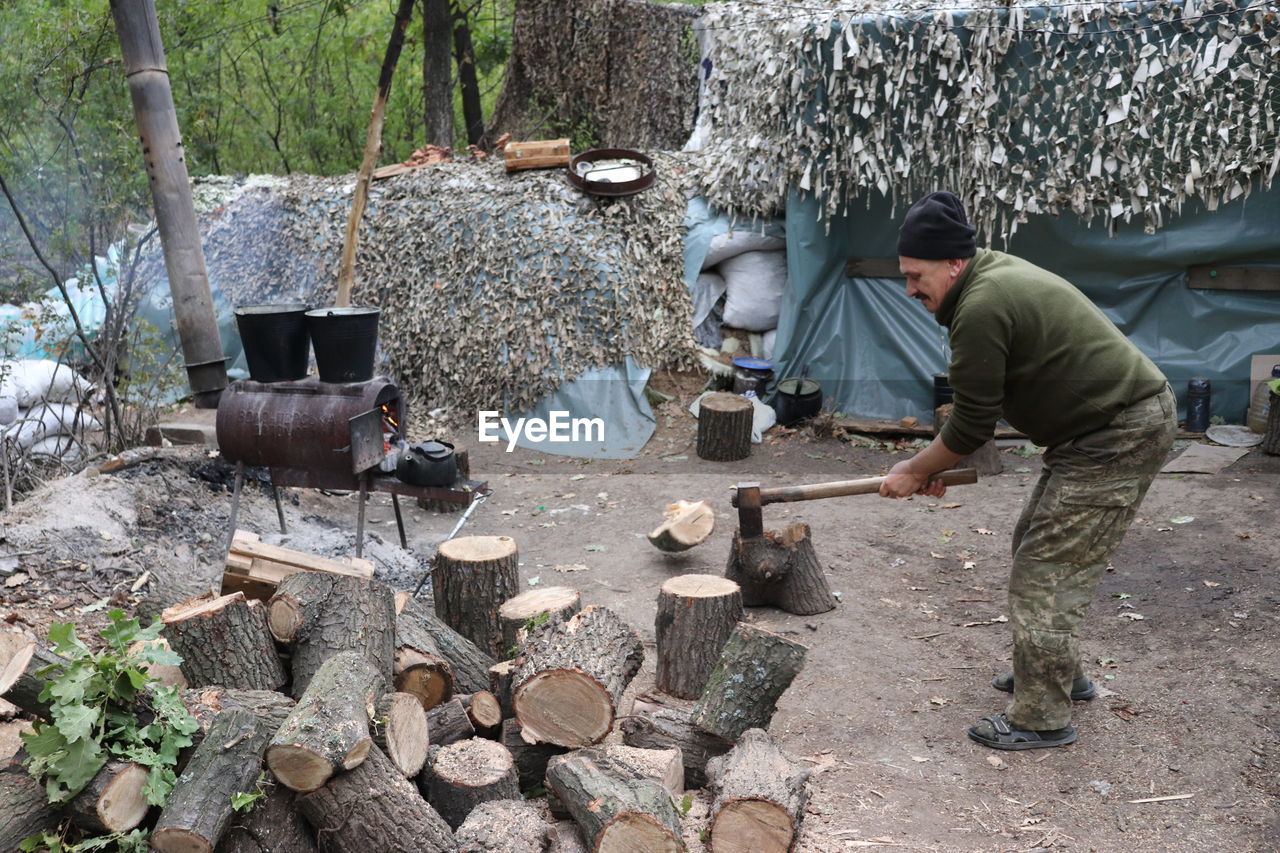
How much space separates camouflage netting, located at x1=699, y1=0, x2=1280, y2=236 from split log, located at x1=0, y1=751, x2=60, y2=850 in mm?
7495

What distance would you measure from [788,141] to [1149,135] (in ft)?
9.53

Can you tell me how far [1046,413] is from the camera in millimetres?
3947

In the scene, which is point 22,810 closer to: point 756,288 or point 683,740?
point 683,740

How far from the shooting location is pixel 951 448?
3996 millimetres


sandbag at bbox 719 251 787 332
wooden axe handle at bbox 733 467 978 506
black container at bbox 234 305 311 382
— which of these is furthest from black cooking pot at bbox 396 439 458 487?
sandbag at bbox 719 251 787 332

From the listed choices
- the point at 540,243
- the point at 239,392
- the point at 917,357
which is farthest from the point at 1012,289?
the point at 540,243

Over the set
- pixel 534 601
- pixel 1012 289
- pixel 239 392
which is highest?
pixel 1012 289

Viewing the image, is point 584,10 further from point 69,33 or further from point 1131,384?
point 1131,384

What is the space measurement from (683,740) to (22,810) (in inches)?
85.1

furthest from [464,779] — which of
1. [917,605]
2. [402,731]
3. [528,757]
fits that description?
[917,605]

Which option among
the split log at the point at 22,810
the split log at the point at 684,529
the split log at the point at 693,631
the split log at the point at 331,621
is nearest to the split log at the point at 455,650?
the split log at the point at 331,621

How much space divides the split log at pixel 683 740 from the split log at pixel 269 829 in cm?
122

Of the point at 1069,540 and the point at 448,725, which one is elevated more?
the point at 1069,540

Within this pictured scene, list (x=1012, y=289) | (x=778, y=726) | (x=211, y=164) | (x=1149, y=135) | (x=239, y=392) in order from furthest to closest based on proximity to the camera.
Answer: (x=211, y=164)
(x=1149, y=135)
(x=239, y=392)
(x=778, y=726)
(x=1012, y=289)
